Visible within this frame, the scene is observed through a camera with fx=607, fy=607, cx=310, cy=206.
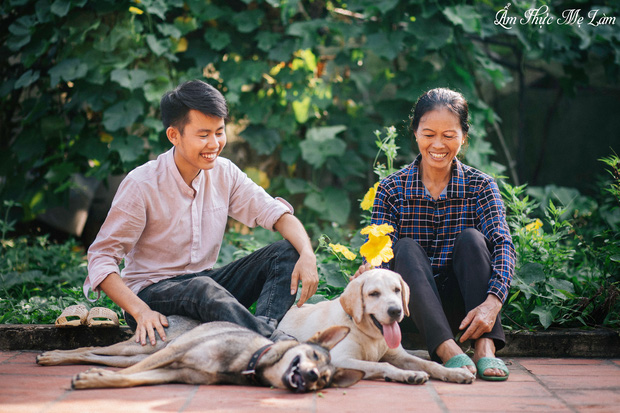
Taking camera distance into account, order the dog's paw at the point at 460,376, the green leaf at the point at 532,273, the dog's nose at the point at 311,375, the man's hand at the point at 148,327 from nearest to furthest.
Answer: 1. the dog's nose at the point at 311,375
2. the dog's paw at the point at 460,376
3. the man's hand at the point at 148,327
4. the green leaf at the point at 532,273

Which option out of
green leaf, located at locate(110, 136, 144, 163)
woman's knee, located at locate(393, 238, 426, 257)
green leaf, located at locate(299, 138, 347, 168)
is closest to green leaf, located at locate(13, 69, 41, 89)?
green leaf, located at locate(110, 136, 144, 163)

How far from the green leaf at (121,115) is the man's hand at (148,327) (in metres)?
2.35

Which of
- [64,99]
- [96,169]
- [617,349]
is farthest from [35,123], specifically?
[617,349]

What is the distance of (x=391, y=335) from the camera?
279 cm

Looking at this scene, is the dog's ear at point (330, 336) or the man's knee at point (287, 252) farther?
the man's knee at point (287, 252)

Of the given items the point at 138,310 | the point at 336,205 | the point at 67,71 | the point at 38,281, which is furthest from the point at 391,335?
the point at 67,71

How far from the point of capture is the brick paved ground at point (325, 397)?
2293 millimetres

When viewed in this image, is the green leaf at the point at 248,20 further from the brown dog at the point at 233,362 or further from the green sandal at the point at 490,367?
the green sandal at the point at 490,367

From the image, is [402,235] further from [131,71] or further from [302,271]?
[131,71]

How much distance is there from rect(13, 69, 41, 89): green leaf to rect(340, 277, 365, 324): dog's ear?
11.4ft

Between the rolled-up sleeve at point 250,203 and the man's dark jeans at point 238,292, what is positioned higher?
the rolled-up sleeve at point 250,203

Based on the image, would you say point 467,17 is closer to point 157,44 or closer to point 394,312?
point 157,44

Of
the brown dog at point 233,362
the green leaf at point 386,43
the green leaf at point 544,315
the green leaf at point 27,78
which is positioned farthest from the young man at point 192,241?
the green leaf at point 27,78

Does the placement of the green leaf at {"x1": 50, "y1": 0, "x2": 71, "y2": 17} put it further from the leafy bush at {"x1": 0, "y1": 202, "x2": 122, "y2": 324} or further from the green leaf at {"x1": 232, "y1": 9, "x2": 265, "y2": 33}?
the leafy bush at {"x1": 0, "y1": 202, "x2": 122, "y2": 324}
